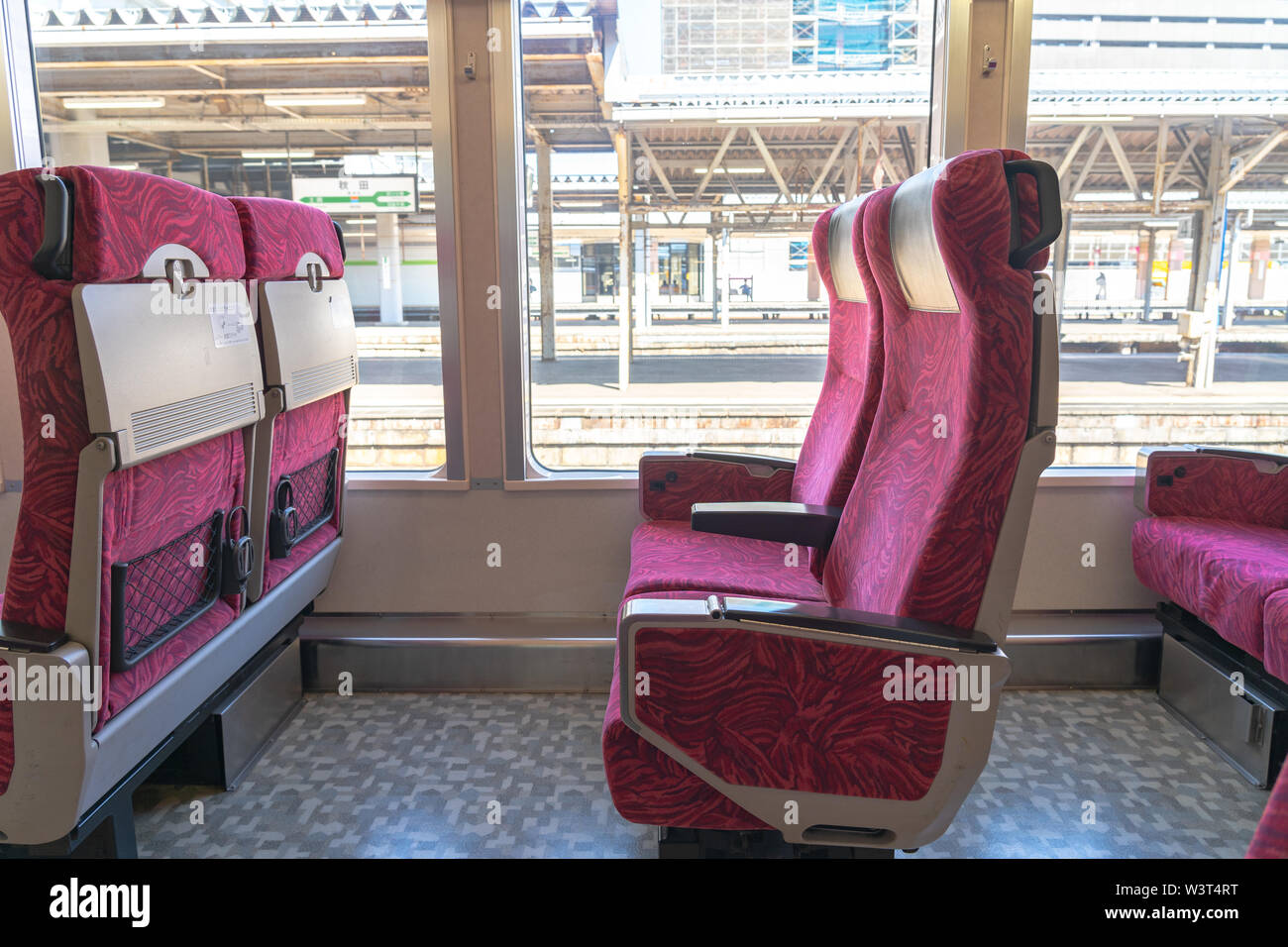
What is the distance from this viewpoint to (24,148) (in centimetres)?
314

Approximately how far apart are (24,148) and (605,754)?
3065mm

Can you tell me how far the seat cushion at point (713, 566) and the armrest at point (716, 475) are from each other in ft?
0.43

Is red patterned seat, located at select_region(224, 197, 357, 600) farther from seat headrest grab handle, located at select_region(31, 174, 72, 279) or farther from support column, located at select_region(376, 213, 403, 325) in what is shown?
seat headrest grab handle, located at select_region(31, 174, 72, 279)

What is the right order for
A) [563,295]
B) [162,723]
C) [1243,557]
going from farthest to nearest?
[563,295]
[1243,557]
[162,723]

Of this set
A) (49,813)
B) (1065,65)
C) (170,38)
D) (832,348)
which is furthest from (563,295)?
(49,813)

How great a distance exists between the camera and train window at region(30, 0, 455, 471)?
3146 mm

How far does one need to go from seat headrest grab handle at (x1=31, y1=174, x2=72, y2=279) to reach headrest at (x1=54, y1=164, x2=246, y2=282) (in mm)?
22

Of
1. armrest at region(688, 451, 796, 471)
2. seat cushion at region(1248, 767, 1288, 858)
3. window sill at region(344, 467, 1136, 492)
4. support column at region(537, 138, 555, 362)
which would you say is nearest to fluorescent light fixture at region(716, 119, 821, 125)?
support column at region(537, 138, 555, 362)

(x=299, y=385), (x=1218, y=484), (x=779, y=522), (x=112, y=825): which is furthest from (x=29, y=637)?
(x=1218, y=484)

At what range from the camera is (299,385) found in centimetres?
246

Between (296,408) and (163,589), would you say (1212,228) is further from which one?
(163,589)
